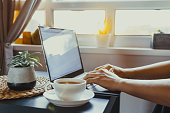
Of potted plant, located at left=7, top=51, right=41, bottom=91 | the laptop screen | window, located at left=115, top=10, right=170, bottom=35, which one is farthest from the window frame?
potted plant, located at left=7, top=51, right=41, bottom=91

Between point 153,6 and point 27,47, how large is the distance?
3.54 feet

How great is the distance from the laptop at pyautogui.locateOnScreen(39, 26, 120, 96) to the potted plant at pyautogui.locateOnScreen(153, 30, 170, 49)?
23.5 inches

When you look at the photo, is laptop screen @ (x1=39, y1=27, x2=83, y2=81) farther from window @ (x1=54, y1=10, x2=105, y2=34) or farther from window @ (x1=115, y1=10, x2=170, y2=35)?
window @ (x1=115, y1=10, x2=170, y2=35)

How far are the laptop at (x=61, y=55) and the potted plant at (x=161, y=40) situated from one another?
0.60 metres

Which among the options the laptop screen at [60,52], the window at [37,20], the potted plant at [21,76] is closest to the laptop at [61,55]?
the laptop screen at [60,52]

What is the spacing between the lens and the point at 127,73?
116cm

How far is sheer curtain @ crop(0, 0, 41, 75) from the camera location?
161cm

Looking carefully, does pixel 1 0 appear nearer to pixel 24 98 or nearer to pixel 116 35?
pixel 116 35

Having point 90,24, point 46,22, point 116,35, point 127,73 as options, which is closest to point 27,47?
point 46,22

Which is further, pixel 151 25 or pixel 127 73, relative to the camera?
pixel 151 25

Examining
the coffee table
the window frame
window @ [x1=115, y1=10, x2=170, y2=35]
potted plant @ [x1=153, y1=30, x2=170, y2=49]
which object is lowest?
the coffee table

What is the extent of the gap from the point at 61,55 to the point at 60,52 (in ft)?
0.06

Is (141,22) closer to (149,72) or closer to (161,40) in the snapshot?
(161,40)

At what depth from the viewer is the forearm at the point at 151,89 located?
2.47 feet
